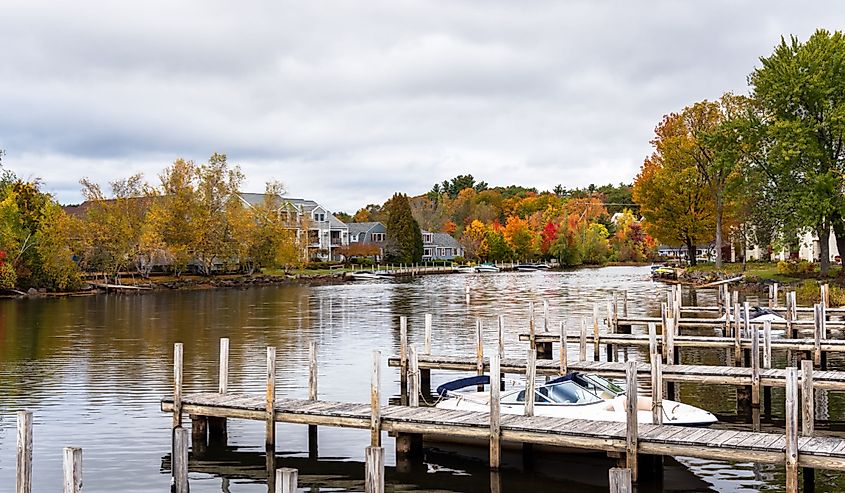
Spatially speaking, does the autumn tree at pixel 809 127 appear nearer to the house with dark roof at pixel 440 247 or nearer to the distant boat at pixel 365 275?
the distant boat at pixel 365 275

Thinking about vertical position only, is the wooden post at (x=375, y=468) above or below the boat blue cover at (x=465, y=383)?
above

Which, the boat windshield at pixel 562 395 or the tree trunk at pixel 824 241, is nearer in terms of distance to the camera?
the boat windshield at pixel 562 395

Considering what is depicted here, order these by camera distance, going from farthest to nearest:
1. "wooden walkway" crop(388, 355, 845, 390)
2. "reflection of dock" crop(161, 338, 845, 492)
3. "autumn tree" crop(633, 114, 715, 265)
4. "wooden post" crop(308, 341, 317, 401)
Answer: "autumn tree" crop(633, 114, 715, 265) < "wooden walkway" crop(388, 355, 845, 390) < "wooden post" crop(308, 341, 317, 401) < "reflection of dock" crop(161, 338, 845, 492)

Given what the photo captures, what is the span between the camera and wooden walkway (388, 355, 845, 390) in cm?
2305

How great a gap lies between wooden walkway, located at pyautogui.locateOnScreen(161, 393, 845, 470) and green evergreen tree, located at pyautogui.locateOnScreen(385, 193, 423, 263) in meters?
129

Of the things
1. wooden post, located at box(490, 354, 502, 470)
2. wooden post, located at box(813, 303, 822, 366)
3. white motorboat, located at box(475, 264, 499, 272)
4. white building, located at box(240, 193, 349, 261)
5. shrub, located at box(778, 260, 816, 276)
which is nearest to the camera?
wooden post, located at box(490, 354, 502, 470)

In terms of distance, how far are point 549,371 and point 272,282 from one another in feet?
286

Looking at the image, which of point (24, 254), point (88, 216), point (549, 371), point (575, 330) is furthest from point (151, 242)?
point (549, 371)

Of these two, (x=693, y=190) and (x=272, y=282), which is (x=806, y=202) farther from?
(x=272, y=282)

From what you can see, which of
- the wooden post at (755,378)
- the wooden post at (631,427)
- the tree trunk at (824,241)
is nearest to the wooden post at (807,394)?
the wooden post at (631,427)

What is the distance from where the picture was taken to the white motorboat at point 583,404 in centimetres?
1975

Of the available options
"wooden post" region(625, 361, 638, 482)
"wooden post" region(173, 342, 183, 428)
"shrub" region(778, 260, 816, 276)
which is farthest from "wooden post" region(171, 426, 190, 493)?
"shrub" region(778, 260, 816, 276)

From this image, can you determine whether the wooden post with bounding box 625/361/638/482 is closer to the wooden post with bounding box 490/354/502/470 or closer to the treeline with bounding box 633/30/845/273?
the wooden post with bounding box 490/354/502/470

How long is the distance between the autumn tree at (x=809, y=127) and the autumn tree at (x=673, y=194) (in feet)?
58.8
